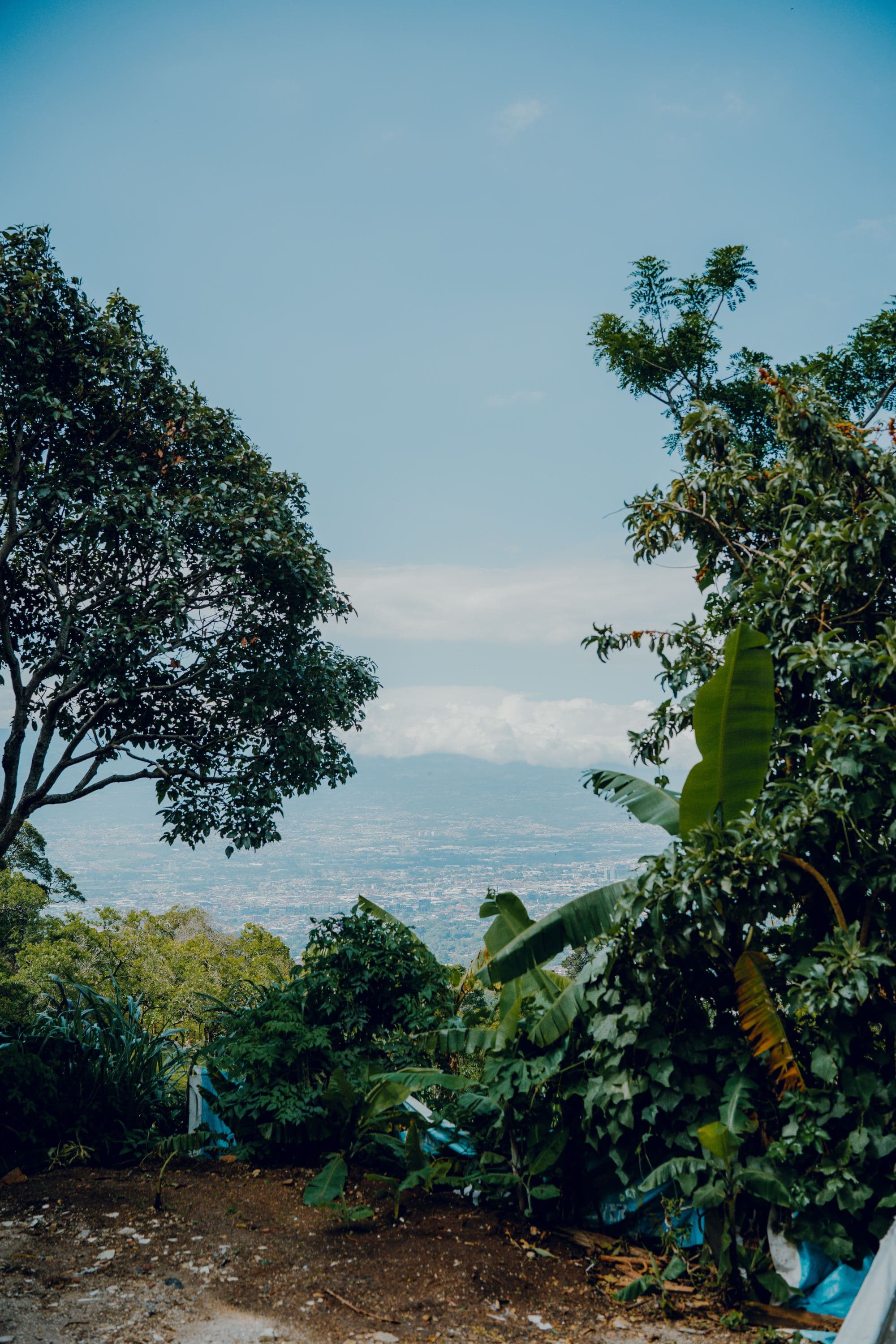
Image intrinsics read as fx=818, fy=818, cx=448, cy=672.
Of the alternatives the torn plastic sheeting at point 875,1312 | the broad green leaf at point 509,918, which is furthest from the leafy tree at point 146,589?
the torn plastic sheeting at point 875,1312

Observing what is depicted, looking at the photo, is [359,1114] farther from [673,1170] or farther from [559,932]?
[673,1170]

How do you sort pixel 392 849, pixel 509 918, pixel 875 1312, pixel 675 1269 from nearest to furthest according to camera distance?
pixel 875 1312, pixel 675 1269, pixel 509 918, pixel 392 849

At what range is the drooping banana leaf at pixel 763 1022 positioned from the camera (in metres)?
3.71

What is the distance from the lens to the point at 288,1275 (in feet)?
12.1

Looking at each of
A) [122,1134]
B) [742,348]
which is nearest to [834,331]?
[742,348]

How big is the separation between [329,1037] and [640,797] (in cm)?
249

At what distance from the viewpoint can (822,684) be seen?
13.6ft

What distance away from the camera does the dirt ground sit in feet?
10.7

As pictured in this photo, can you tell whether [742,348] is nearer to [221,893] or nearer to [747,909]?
[747,909]

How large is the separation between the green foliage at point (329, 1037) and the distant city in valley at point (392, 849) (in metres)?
32.9

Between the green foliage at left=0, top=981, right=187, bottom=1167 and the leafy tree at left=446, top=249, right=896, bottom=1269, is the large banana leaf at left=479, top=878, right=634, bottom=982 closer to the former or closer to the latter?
the leafy tree at left=446, top=249, right=896, bottom=1269

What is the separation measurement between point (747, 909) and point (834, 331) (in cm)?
986

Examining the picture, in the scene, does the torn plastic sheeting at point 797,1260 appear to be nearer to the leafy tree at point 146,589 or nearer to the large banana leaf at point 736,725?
the large banana leaf at point 736,725

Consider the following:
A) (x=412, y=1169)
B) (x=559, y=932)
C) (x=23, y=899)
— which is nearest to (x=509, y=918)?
(x=559, y=932)
